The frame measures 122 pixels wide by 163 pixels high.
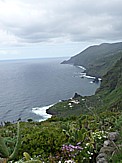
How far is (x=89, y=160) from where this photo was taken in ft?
23.5

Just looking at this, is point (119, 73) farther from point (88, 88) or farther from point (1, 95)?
point (1, 95)

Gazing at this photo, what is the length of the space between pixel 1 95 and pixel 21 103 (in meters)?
21.7

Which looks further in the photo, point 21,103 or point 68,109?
point 21,103

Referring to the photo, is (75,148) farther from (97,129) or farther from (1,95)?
(1,95)

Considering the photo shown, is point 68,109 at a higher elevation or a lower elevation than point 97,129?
lower

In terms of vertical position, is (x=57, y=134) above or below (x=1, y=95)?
above

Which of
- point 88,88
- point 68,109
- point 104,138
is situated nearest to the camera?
point 104,138

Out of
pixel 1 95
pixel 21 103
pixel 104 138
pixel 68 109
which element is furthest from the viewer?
pixel 1 95

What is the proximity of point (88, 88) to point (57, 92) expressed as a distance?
65.0 ft

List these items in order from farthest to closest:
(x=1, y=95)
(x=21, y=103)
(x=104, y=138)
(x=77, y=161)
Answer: (x=1, y=95), (x=21, y=103), (x=104, y=138), (x=77, y=161)

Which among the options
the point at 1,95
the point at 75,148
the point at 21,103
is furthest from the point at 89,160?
the point at 1,95

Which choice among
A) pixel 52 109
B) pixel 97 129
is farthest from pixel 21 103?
pixel 97 129

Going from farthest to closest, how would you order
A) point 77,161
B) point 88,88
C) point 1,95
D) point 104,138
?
point 88,88
point 1,95
point 104,138
point 77,161

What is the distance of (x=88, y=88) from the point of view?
134 metres
